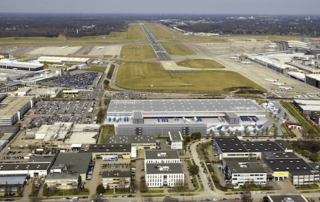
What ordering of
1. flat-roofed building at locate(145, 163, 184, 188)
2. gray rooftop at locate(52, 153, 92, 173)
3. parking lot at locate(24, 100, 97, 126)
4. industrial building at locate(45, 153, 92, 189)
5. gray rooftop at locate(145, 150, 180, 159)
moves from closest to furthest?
industrial building at locate(45, 153, 92, 189), flat-roofed building at locate(145, 163, 184, 188), gray rooftop at locate(52, 153, 92, 173), gray rooftop at locate(145, 150, 180, 159), parking lot at locate(24, 100, 97, 126)

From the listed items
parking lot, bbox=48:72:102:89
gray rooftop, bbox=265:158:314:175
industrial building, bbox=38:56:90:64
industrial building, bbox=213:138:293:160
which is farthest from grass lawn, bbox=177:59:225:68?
gray rooftop, bbox=265:158:314:175

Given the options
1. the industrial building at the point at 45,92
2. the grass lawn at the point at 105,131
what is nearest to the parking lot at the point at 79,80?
the industrial building at the point at 45,92

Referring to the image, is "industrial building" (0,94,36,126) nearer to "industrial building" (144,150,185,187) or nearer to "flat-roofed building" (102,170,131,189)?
"flat-roofed building" (102,170,131,189)

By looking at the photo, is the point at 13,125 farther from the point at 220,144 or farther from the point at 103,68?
the point at 103,68

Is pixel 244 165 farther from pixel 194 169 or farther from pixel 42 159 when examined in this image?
pixel 42 159

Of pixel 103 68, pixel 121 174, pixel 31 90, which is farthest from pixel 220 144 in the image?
pixel 103 68

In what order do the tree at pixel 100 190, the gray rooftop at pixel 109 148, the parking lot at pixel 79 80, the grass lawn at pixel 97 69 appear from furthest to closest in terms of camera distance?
the grass lawn at pixel 97 69
the parking lot at pixel 79 80
the gray rooftop at pixel 109 148
the tree at pixel 100 190

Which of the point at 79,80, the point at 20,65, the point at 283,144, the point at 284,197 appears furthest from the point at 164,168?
the point at 20,65

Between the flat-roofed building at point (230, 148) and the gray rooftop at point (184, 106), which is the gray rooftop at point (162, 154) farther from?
the gray rooftop at point (184, 106)
